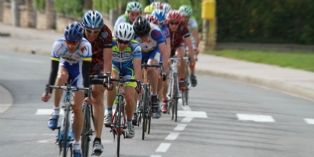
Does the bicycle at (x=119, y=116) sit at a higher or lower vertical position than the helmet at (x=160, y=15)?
lower

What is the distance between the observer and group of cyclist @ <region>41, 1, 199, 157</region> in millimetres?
11914

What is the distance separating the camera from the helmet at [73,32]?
11.6 meters

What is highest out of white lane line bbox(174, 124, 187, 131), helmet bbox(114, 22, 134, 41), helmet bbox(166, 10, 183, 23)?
helmet bbox(166, 10, 183, 23)

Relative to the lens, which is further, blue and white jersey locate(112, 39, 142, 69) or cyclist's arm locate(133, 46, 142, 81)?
blue and white jersey locate(112, 39, 142, 69)

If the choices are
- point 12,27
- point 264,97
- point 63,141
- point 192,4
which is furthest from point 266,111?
point 12,27

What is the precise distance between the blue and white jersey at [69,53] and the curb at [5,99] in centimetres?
800

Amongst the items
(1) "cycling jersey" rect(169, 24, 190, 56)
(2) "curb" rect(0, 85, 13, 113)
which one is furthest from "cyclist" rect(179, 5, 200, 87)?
(2) "curb" rect(0, 85, 13, 113)

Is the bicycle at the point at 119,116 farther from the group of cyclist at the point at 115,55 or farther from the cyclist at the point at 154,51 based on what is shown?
the cyclist at the point at 154,51

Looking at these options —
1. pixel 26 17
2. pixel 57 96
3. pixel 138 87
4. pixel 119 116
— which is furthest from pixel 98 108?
pixel 26 17

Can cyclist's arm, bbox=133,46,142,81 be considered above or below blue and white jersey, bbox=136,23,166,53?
below

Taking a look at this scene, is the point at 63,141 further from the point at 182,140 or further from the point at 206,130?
the point at 206,130

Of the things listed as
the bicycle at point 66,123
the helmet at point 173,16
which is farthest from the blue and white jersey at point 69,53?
the helmet at point 173,16

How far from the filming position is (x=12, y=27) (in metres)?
57.2

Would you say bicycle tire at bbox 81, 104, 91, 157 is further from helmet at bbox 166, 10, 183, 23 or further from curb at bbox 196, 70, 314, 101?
curb at bbox 196, 70, 314, 101
